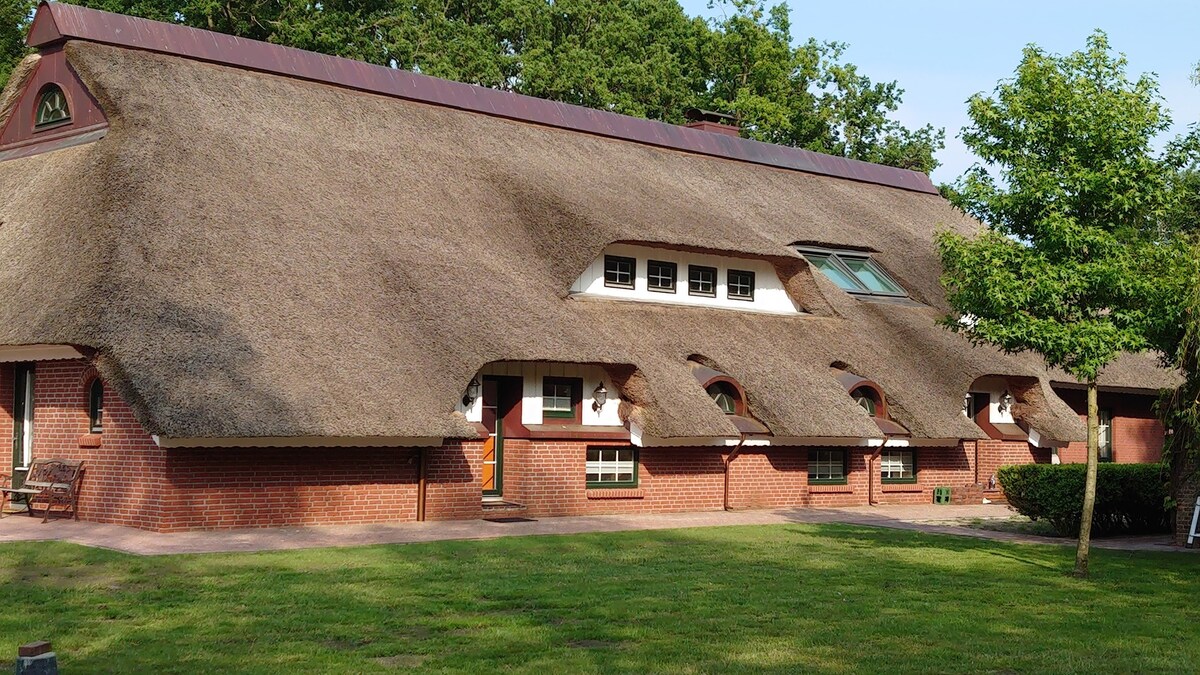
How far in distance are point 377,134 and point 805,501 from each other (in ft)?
37.6

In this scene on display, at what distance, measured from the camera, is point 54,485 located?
68.2 feet

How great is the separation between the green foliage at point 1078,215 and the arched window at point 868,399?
10.6 metres

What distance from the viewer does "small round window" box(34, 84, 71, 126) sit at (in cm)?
2566

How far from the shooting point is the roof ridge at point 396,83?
26031 mm

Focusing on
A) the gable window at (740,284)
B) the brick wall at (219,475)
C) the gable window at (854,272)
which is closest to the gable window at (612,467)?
the brick wall at (219,475)

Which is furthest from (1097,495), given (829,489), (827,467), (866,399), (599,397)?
(599,397)

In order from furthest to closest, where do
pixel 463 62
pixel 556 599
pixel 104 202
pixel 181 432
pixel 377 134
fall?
1. pixel 463 62
2. pixel 377 134
3. pixel 104 202
4. pixel 181 432
5. pixel 556 599

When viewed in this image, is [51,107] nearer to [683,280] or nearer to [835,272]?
[683,280]

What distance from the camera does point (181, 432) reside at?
18.2m

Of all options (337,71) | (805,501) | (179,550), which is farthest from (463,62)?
(179,550)

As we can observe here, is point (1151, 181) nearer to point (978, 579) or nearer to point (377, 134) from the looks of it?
point (978, 579)

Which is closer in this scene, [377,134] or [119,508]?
[119,508]

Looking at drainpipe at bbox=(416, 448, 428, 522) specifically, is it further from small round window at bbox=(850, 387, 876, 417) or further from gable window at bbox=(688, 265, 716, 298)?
small round window at bbox=(850, 387, 876, 417)

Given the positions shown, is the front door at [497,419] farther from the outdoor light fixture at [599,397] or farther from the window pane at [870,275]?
the window pane at [870,275]
